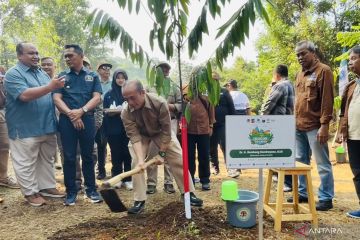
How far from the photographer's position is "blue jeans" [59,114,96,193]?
15.4ft

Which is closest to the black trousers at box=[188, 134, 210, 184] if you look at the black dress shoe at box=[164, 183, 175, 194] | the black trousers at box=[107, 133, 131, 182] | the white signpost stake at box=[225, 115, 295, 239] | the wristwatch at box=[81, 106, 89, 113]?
the black dress shoe at box=[164, 183, 175, 194]

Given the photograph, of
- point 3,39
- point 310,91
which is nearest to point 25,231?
point 310,91

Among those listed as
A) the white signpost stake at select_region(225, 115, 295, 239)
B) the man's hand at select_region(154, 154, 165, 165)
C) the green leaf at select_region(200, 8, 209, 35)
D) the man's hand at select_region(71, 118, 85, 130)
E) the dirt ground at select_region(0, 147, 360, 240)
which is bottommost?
the dirt ground at select_region(0, 147, 360, 240)

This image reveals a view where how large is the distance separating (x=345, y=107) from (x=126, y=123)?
272 centimetres

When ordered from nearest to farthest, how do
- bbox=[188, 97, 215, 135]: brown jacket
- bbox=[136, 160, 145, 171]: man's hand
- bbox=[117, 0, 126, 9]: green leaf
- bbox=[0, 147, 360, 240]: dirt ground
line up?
bbox=[117, 0, 126, 9]: green leaf < bbox=[0, 147, 360, 240]: dirt ground < bbox=[136, 160, 145, 171]: man's hand < bbox=[188, 97, 215, 135]: brown jacket

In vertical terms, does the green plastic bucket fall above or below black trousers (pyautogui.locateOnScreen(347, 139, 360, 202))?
below

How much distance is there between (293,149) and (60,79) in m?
2.98

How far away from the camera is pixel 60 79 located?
4480 millimetres

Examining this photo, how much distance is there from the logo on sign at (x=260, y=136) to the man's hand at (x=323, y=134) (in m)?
1.18

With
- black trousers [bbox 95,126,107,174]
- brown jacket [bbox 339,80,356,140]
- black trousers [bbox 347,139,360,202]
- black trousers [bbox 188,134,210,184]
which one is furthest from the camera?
black trousers [bbox 95,126,107,174]

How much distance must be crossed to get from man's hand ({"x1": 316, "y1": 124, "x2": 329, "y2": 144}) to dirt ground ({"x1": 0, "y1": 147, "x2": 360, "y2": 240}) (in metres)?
0.90

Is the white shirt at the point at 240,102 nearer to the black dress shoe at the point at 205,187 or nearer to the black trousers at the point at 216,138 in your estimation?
the black trousers at the point at 216,138

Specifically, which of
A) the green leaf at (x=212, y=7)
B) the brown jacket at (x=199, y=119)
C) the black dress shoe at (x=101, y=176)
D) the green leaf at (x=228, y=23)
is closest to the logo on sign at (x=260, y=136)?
the green leaf at (x=228, y=23)

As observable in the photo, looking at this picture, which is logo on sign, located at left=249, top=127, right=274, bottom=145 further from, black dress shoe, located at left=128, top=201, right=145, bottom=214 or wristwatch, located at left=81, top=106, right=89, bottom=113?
wristwatch, located at left=81, top=106, right=89, bottom=113
